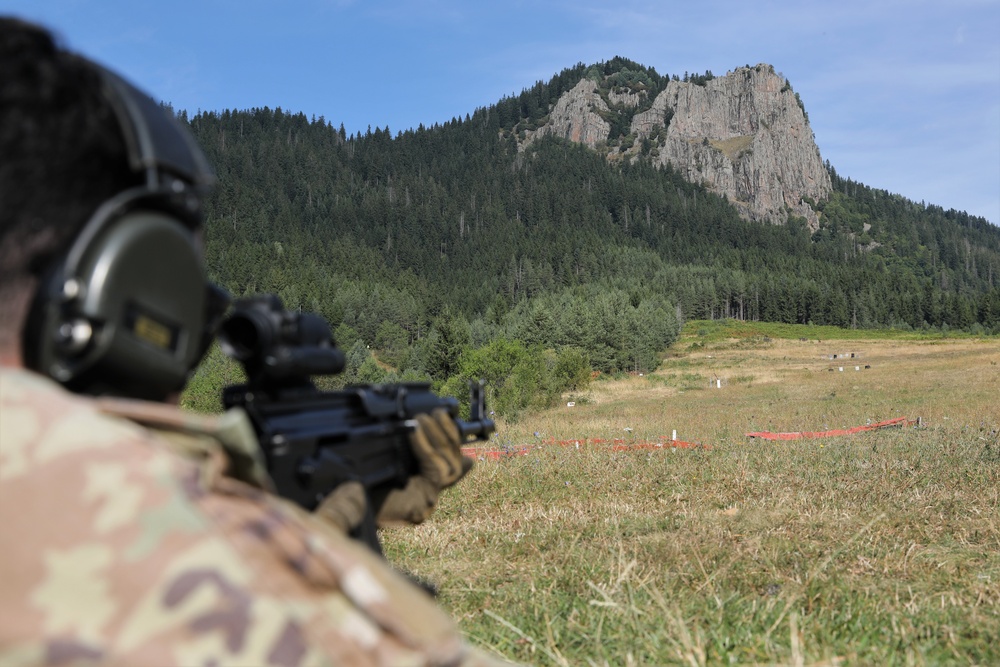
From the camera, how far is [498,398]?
1346 inches

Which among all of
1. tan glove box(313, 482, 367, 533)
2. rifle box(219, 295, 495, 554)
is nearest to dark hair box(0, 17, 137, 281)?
rifle box(219, 295, 495, 554)

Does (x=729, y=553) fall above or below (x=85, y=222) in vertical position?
below

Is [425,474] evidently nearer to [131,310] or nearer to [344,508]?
[344,508]

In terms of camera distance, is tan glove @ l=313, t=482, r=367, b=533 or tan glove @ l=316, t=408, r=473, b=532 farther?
tan glove @ l=316, t=408, r=473, b=532

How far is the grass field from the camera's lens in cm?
315

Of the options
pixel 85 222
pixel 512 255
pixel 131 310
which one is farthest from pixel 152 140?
pixel 512 255

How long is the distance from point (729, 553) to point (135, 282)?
4.24m

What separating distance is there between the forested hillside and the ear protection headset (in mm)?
48071

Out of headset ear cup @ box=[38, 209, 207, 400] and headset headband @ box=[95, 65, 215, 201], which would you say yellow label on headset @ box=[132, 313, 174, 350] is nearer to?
headset ear cup @ box=[38, 209, 207, 400]

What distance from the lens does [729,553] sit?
4.73 m

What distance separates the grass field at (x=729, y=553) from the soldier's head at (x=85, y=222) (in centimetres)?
203

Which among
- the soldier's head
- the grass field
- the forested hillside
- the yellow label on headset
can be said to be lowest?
the grass field

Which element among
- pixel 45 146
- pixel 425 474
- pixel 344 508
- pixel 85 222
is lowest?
pixel 425 474

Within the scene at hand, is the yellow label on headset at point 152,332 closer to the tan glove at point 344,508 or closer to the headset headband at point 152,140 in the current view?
the headset headband at point 152,140
